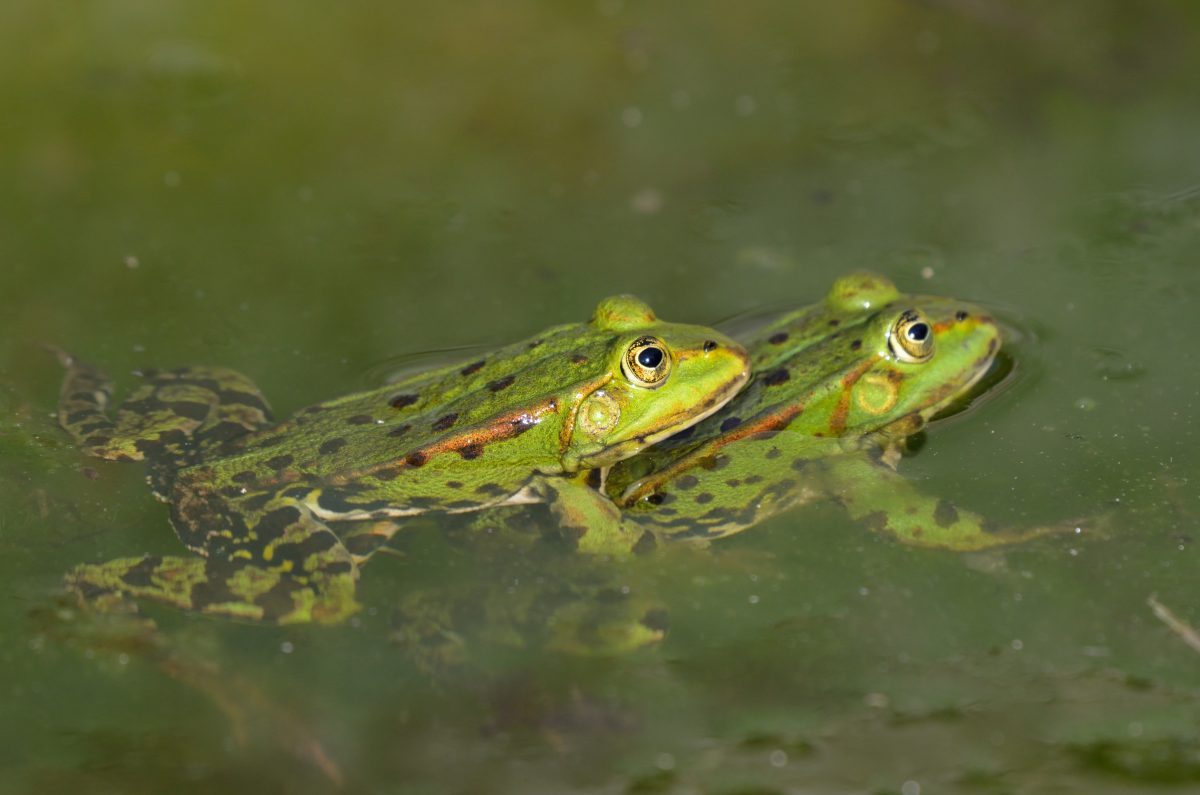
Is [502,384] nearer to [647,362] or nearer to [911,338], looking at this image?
[647,362]

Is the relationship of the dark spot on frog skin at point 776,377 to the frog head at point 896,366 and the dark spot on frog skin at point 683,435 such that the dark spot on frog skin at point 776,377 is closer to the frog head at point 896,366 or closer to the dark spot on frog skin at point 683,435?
the frog head at point 896,366

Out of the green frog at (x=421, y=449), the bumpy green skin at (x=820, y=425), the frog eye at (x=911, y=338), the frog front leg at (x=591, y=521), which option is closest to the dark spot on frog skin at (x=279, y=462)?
the green frog at (x=421, y=449)

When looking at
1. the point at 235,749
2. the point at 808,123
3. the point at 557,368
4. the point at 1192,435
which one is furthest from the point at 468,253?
the point at 1192,435

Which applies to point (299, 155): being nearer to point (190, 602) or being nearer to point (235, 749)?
point (190, 602)

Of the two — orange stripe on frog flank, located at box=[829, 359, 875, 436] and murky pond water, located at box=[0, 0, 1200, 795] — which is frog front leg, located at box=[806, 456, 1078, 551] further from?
orange stripe on frog flank, located at box=[829, 359, 875, 436]

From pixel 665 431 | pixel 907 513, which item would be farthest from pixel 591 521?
pixel 907 513

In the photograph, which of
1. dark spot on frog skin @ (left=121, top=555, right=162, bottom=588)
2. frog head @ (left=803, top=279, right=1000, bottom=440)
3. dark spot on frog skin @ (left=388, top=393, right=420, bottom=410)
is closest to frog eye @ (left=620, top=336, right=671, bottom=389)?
frog head @ (left=803, top=279, right=1000, bottom=440)
